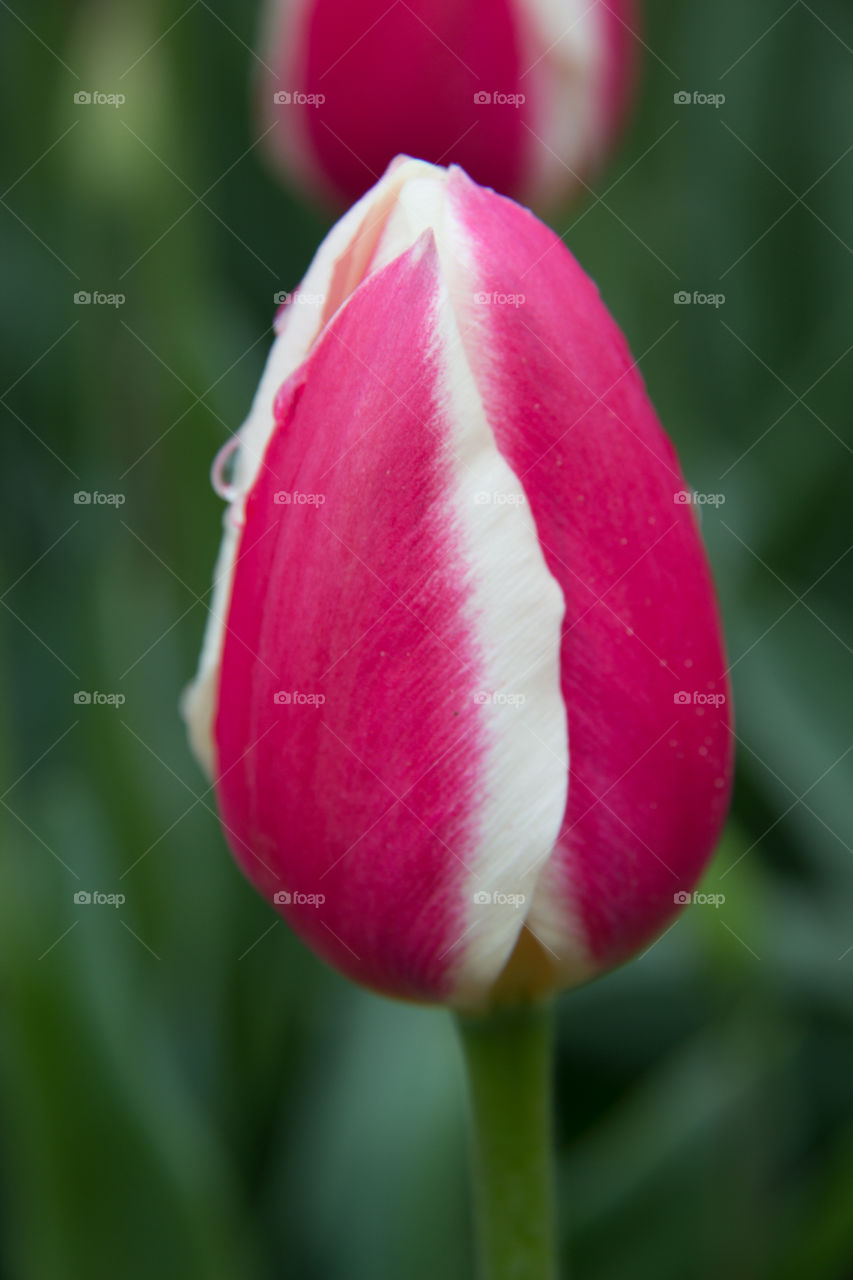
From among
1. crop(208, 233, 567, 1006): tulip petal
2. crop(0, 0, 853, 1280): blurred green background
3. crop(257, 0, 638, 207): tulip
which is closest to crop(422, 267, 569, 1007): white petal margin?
crop(208, 233, 567, 1006): tulip petal

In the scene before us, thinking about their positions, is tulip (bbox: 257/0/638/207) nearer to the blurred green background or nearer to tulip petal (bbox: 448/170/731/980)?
the blurred green background

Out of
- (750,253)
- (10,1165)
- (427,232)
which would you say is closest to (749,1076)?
(10,1165)

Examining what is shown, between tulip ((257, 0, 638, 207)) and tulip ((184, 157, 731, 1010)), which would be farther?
tulip ((257, 0, 638, 207))

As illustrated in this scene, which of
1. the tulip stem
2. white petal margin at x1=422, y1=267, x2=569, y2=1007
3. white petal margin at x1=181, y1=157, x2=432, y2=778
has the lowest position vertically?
the tulip stem

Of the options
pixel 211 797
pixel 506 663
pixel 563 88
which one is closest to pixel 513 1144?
pixel 506 663

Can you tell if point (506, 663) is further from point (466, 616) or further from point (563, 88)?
point (563, 88)

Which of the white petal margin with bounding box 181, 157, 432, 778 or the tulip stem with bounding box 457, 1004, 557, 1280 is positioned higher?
the white petal margin with bounding box 181, 157, 432, 778

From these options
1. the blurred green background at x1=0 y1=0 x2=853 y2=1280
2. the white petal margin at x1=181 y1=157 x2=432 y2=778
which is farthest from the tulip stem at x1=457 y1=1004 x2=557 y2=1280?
the blurred green background at x1=0 y1=0 x2=853 y2=1280
